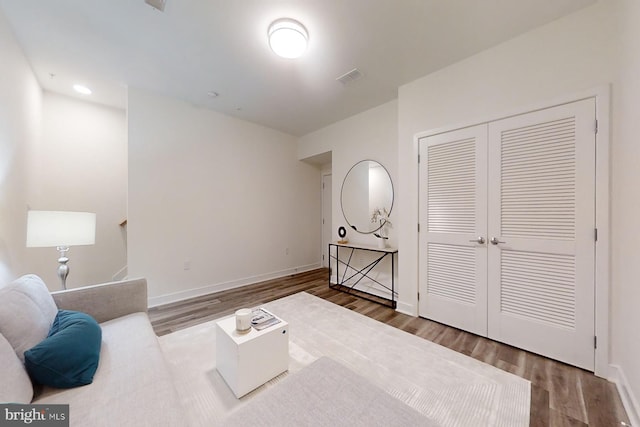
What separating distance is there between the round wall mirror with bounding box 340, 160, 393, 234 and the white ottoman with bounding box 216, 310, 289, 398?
2288 mm

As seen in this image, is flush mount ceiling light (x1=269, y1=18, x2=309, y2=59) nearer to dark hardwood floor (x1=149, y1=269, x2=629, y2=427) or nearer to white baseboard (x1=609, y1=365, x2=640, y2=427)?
dark hardwood floor (x1=149, y1=269, x2=629, y2=427)

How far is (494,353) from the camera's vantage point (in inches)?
77.0

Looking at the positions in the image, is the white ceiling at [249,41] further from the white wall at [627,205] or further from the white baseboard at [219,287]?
the white baseboard at [219,287]

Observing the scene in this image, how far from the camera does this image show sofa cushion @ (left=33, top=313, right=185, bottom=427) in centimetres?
88

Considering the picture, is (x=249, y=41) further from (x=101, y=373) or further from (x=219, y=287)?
(x=219, y=287)

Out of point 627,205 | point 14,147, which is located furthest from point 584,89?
point 14,147

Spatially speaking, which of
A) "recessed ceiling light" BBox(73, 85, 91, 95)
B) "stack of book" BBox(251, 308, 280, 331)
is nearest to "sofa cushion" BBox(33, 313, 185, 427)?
"stack of book" BBox(251, 308, 280, 331)

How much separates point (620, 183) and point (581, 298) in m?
0.89

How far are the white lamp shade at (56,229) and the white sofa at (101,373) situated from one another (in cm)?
46

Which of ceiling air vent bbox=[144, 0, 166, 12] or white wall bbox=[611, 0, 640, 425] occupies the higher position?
ceiling air vent bbox=[144, 0, 166, 12]

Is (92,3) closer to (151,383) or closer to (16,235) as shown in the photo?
(16,235)

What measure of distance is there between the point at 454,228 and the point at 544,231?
679mm

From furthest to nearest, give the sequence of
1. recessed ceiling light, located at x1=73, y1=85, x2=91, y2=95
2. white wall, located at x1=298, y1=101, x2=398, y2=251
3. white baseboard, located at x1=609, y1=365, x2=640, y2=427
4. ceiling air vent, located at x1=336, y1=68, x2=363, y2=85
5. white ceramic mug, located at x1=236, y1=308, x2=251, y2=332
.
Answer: white wall, located at x1=298, y1=101, x2=398, y2=251, recessed ceiling light, located at x1=73, y1=85, x2=91, y2=95, ceiling air vent, located at x1=336, y1=68, x2=363, y2=85, white ceramic mug, located at x1=236, y1=308, x2=251, y2=332, white baseboard, located at x1=609, y1=365, x2=640, y2=427

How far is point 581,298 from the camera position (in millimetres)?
1762
